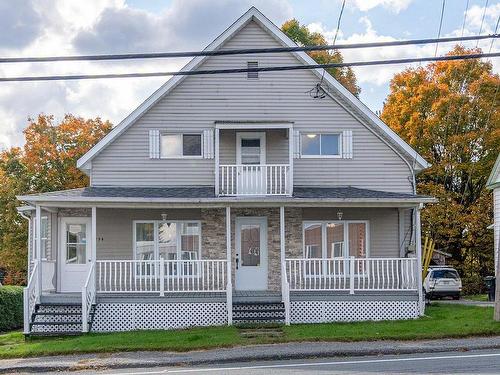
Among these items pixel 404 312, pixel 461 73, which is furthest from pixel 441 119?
pixel 404 312

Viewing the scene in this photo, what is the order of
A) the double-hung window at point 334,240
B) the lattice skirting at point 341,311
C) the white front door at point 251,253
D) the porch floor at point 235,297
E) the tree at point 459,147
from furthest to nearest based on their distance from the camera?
the tree at point 459,147 → the double-hung window at point 334,240 → the white front door at point 251,253 → the lattice skirting at point 341,311 → the porch floor at point 235,297

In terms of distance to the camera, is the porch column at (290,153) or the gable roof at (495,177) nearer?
the porch column at (290,153)

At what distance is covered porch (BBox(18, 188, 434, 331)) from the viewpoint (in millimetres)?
19938

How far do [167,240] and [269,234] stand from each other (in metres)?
3.10

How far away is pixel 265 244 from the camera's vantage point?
21781mm

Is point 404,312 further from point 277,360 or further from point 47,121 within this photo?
point 47,121

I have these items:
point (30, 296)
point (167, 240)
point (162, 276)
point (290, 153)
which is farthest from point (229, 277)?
point (30, 296)

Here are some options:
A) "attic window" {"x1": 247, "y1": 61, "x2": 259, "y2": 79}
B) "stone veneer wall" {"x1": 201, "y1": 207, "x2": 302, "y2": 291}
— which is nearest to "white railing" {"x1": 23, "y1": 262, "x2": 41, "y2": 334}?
"stone veneer wall" {"x1": 201, "y1": 207, "x2": 302, "y2": 291}

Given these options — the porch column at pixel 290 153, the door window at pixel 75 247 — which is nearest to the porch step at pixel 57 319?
the door window at pixel 75 247

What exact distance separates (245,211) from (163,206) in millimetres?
2877

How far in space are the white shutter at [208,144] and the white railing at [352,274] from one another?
13.6ft

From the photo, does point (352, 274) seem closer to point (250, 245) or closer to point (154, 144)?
point (250, 245)

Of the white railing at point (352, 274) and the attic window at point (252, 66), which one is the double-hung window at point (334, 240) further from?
the attic window at point (252, 66)

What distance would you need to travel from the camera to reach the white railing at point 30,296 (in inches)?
730
